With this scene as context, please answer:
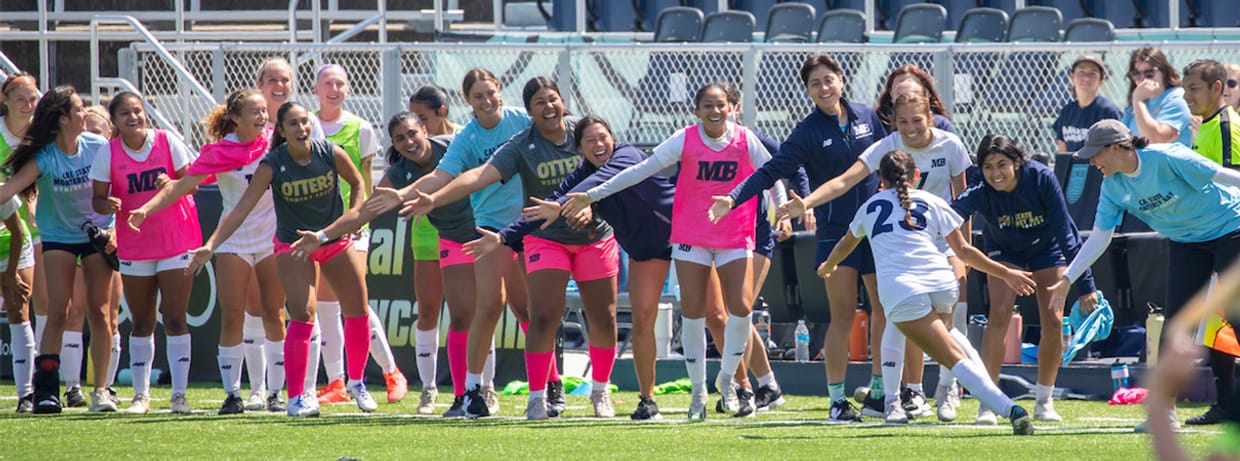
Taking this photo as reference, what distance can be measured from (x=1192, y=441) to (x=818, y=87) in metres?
2.77

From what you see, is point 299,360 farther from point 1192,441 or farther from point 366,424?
point 1192,441

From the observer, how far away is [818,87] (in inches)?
343

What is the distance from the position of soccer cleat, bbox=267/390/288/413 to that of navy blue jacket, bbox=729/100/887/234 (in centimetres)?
327

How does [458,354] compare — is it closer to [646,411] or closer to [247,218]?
[646,411]

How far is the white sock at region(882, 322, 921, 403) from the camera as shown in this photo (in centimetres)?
851

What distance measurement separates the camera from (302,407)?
920cm

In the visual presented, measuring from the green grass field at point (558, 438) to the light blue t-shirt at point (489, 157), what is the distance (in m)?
1.13

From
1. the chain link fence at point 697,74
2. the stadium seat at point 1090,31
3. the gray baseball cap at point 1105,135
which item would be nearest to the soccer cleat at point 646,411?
the gray baseball cap at point 1105,135

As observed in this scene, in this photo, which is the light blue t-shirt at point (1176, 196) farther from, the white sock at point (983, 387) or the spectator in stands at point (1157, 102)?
the spectator in stands at point (1157, 102)

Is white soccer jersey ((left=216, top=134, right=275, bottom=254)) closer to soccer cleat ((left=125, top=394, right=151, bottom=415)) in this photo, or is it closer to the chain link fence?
soccer cleat ((left=125, top=394, right=151, bottom=415))

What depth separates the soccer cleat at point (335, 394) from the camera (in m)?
10.4

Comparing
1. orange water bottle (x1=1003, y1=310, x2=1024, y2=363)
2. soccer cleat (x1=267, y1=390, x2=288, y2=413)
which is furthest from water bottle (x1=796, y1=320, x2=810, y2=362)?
soccer cleat (x1=267, y1=390, x2=288, y2=413)

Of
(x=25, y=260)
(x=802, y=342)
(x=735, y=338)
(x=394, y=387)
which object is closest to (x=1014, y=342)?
(x=802, y=342)

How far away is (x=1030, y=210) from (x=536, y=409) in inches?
110
